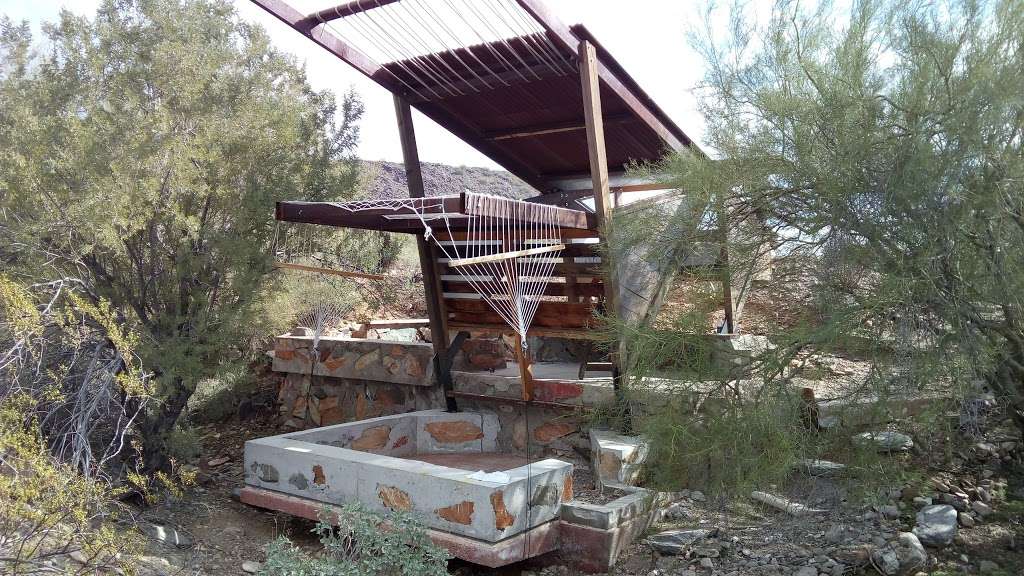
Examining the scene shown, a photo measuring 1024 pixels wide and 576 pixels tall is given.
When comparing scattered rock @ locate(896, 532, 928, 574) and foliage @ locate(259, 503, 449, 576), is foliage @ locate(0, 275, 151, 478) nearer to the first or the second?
foliage @ locate(259, 503, 449, 576)

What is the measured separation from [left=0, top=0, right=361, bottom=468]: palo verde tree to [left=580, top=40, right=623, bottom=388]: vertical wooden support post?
2523 millimetres

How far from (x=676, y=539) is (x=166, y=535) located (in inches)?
136

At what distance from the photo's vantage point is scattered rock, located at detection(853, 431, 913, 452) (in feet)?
15.3

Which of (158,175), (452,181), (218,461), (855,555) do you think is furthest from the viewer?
(452,181)

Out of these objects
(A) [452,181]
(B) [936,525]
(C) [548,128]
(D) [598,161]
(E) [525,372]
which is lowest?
(B) [936,525]

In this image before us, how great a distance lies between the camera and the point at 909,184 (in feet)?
13.1

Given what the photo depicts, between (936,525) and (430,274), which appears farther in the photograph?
(430,274)

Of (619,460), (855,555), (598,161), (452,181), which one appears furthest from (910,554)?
(452,181)

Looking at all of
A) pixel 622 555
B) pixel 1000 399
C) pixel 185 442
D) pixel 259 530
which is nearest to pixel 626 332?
pixel 622 555

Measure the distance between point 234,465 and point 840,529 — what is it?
5389 mm

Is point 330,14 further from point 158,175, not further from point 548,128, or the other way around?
point 548,128

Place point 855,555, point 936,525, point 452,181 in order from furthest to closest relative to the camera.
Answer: point 452,181
point 936,525
point 855,555

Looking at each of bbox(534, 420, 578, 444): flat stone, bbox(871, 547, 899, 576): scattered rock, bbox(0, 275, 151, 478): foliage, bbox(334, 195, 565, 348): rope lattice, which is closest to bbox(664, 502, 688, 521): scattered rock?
bbox(534, 420, 578, 444): flat stone

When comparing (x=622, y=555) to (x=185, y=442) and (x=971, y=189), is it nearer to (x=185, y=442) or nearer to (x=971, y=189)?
(x=971, y=189)
